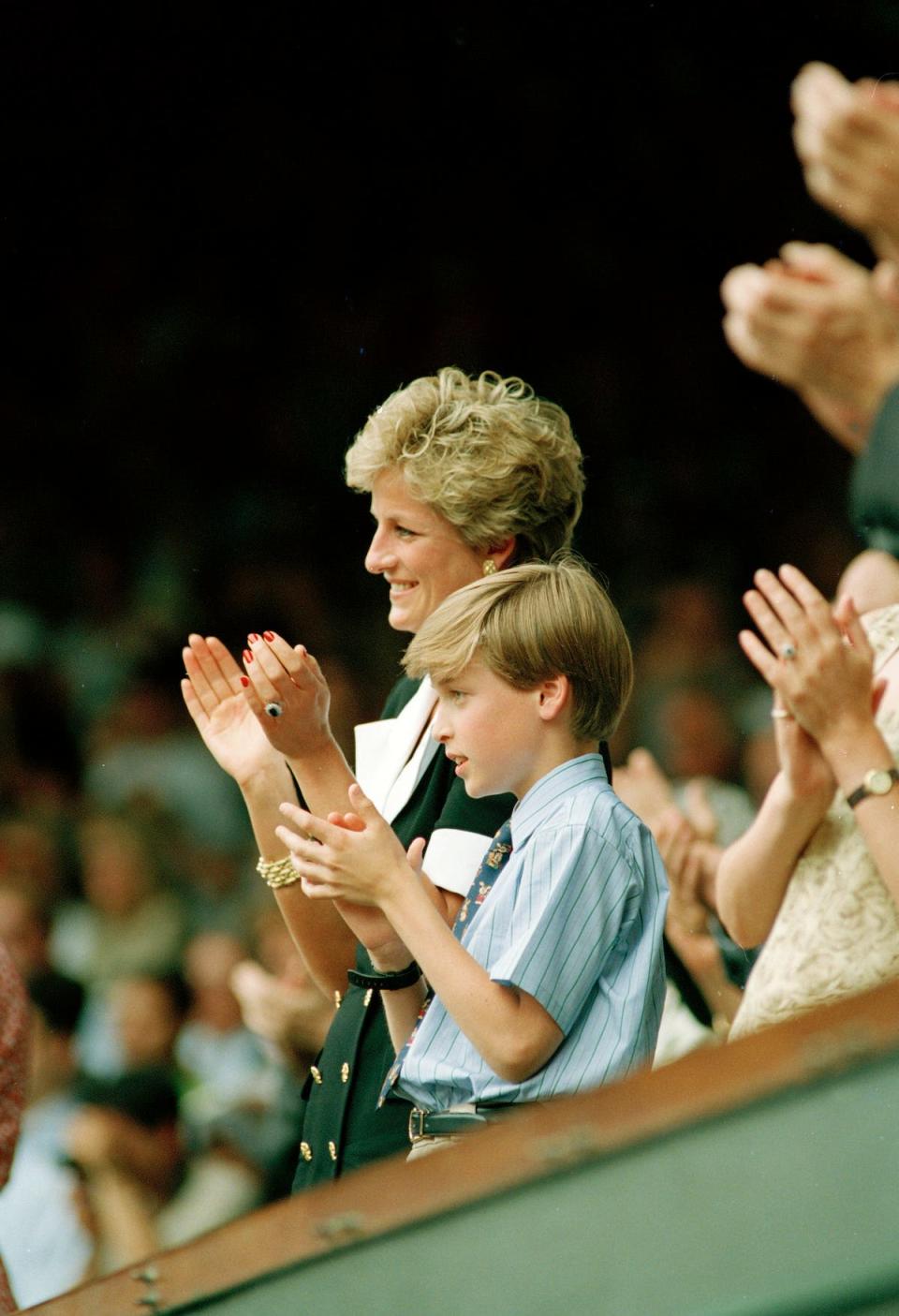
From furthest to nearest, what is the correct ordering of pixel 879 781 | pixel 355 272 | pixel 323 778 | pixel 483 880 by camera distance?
1. pixel 355 272
2. pixel 323 778
3. pixel 483 880
4. pixel 879 781

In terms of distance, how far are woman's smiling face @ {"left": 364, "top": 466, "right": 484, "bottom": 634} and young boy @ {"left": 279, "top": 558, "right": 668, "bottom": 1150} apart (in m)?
0.19

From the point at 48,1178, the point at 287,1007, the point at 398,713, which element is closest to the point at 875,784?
the point at 398,713

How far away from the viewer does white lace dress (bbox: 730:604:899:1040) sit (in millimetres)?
1277

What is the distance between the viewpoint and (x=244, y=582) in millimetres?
4488

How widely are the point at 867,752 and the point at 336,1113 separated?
0.61 meters

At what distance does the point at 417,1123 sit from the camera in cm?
143

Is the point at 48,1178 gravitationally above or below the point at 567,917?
below

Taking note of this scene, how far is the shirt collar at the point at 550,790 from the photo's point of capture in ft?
4.64

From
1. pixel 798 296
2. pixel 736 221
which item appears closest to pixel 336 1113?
pixel 798 296

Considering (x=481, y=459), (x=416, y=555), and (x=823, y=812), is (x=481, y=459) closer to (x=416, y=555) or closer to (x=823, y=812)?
(x=416, y=555)

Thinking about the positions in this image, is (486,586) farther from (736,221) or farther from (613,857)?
(736,221)

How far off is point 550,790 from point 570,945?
0.14 m

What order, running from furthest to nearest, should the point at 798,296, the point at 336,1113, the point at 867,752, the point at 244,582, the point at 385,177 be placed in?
the point at 244,582
the point at 385,177
the point at 336,1113
the point at 867,752
the point at 798,296

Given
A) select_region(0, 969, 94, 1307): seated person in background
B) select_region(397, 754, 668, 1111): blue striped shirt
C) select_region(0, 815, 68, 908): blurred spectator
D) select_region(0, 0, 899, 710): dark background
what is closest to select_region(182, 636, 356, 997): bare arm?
select_region(397, 754, 668, 1111): blue striped shirt
